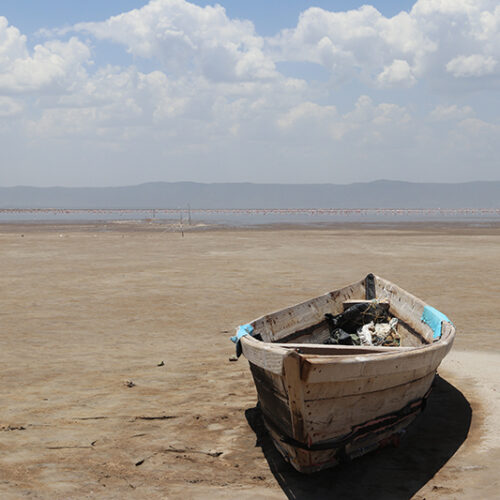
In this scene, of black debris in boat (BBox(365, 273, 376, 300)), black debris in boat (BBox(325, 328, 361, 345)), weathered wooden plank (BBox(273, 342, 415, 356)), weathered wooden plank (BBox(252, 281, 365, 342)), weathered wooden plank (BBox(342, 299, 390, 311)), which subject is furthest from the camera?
black debris in boat (BBox(365, 273, 376, 300))

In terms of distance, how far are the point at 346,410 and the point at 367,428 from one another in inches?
19.2

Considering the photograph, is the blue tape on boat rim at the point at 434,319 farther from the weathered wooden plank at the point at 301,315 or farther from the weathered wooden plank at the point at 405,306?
the weathered wooden plank at the point at 301,315

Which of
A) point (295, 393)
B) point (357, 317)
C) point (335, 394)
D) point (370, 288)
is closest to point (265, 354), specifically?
point (295, 393)

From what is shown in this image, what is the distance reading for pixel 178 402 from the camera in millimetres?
8234

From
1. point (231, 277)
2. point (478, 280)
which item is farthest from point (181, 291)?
point (478, 280)

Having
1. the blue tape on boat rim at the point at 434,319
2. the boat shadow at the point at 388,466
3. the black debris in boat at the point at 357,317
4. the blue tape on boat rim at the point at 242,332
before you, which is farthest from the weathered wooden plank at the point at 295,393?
the black debris in boat at the point at 357,317

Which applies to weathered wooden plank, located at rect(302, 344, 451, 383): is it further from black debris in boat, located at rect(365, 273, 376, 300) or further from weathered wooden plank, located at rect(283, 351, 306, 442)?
black debris in boat, located at rect(365, 273, 376, 300)

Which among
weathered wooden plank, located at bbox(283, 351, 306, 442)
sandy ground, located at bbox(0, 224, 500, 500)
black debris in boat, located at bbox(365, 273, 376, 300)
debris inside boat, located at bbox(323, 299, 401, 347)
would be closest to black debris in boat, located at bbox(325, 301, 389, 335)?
debris inside boat, located at bbox(323, 299, 401, 347)

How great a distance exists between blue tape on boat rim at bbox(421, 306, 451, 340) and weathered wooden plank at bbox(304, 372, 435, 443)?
163cm

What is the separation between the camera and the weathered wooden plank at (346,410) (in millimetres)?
5840

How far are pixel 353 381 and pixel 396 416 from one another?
Result: 1202 mm

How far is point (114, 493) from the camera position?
18.8 feet

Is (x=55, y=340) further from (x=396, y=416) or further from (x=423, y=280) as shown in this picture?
(x=423, y=280)

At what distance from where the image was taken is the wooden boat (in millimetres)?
5711
